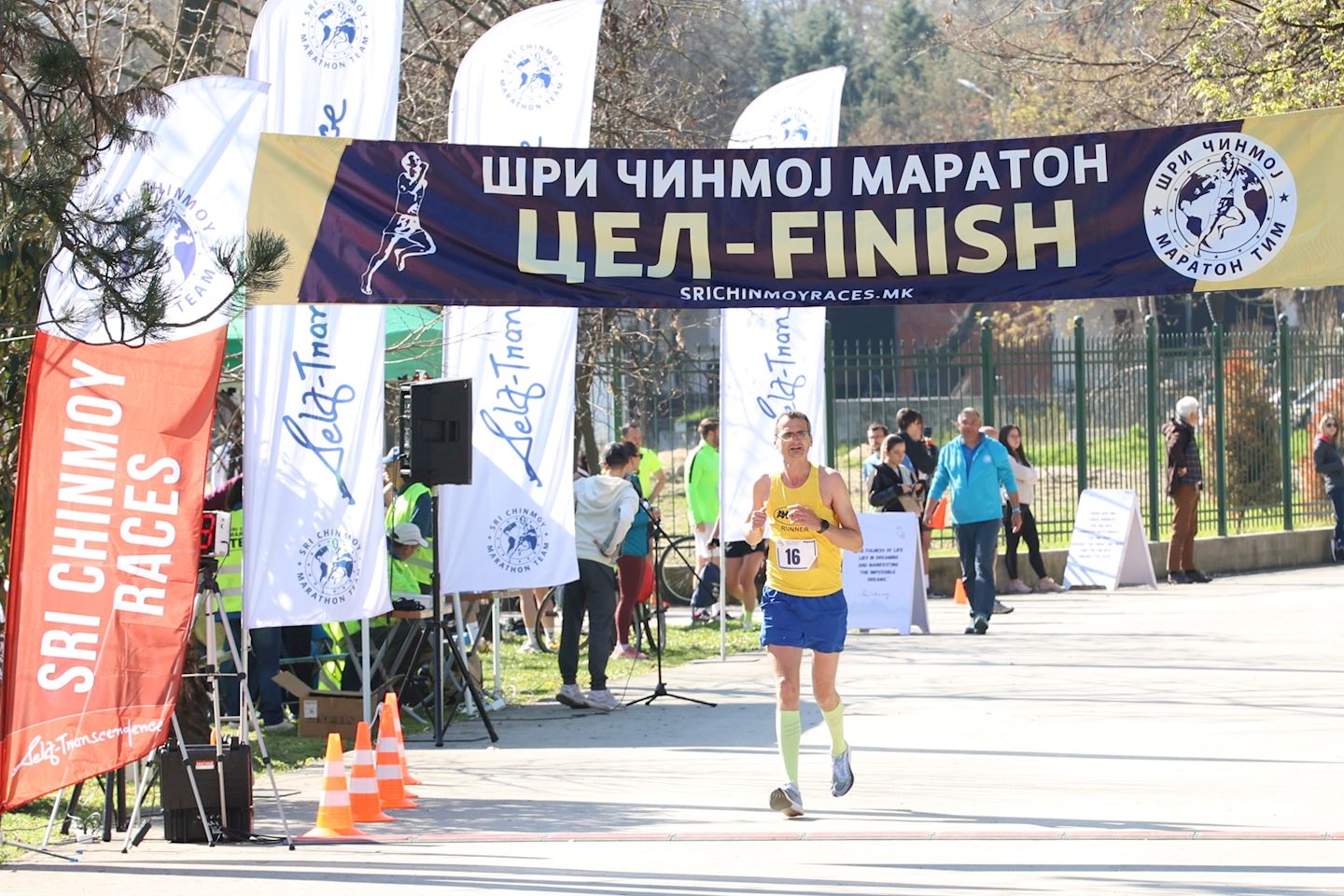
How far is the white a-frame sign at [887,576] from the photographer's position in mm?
16484

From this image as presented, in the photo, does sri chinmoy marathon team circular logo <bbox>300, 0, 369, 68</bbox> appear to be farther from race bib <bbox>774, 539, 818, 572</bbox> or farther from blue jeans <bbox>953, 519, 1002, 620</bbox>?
blue jeans <bbox>953, 519, 1002, 620</bbox>

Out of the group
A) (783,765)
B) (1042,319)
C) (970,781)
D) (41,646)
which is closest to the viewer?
(41,646)

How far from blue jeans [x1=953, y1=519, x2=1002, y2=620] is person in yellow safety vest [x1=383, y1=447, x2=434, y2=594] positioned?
17.2 ft

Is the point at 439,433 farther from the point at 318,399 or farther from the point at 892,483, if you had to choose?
the point at 892,483

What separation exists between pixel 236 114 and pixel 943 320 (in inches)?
1966

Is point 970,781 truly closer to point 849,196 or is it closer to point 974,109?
point 849,196

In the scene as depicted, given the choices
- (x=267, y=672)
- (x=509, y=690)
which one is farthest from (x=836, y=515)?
(x=509, y=690)

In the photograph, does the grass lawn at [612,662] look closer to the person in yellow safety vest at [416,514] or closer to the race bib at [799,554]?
the person in yellow safety vest at [416,514]

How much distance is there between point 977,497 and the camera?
53.1 feet

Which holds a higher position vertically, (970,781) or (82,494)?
(82,494)

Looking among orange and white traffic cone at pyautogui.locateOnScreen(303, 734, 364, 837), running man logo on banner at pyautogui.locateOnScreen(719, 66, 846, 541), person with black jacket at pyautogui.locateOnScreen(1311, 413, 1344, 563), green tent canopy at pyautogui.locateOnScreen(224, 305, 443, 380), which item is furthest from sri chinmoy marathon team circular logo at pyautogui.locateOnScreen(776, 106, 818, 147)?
person with black jacket at pyautogui.locateOnScreen(1311, 413, 1344, 563)

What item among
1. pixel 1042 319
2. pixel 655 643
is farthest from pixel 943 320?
pixel 655 643

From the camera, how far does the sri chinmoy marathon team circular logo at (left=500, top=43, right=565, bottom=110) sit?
41.1 ft

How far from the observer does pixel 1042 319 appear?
45188 mm
